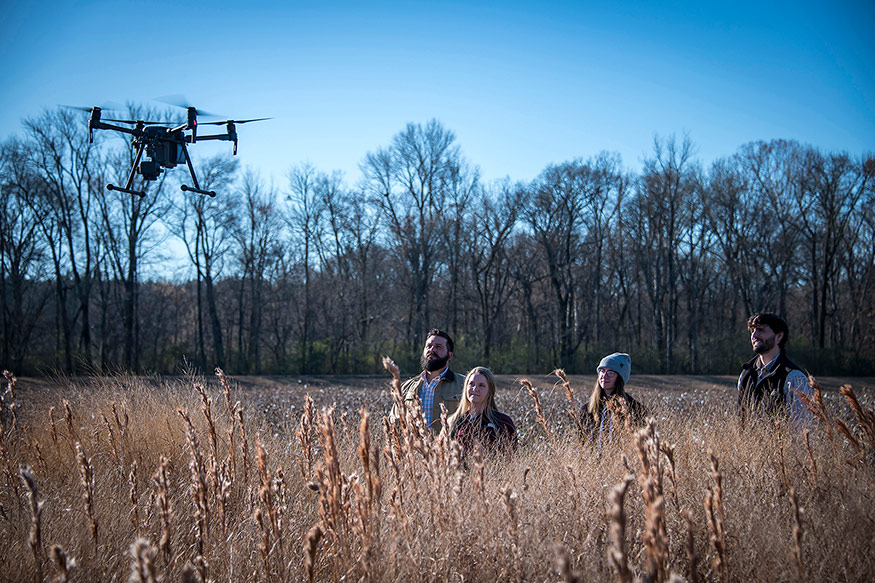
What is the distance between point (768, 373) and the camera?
5.29m

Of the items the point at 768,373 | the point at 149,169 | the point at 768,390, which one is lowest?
the point at 768,390

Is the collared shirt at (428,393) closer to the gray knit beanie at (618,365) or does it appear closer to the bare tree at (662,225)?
the gray knit beanie at (618,365)

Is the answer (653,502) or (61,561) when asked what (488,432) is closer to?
(653,502)

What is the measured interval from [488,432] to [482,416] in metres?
0.22

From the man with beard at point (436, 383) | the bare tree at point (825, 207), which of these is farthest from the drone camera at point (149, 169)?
the bare tree at point (825, 207)

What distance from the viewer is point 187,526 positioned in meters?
3.29

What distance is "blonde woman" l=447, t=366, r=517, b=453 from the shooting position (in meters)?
4.62

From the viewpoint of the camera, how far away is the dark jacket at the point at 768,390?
4973 mm

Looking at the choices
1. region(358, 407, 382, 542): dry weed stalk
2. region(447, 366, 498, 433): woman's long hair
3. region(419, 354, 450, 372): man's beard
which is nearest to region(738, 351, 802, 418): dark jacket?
region(447, 366, 498, 433): woman's long hair

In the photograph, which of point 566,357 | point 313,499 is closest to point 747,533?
point 313,499

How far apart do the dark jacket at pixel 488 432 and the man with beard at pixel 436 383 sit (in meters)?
0.81

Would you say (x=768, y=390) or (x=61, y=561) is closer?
(x=61, y=561)

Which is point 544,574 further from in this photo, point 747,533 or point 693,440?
point 693,440

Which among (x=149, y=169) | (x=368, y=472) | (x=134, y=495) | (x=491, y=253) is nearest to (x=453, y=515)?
(x=368, y=472)
